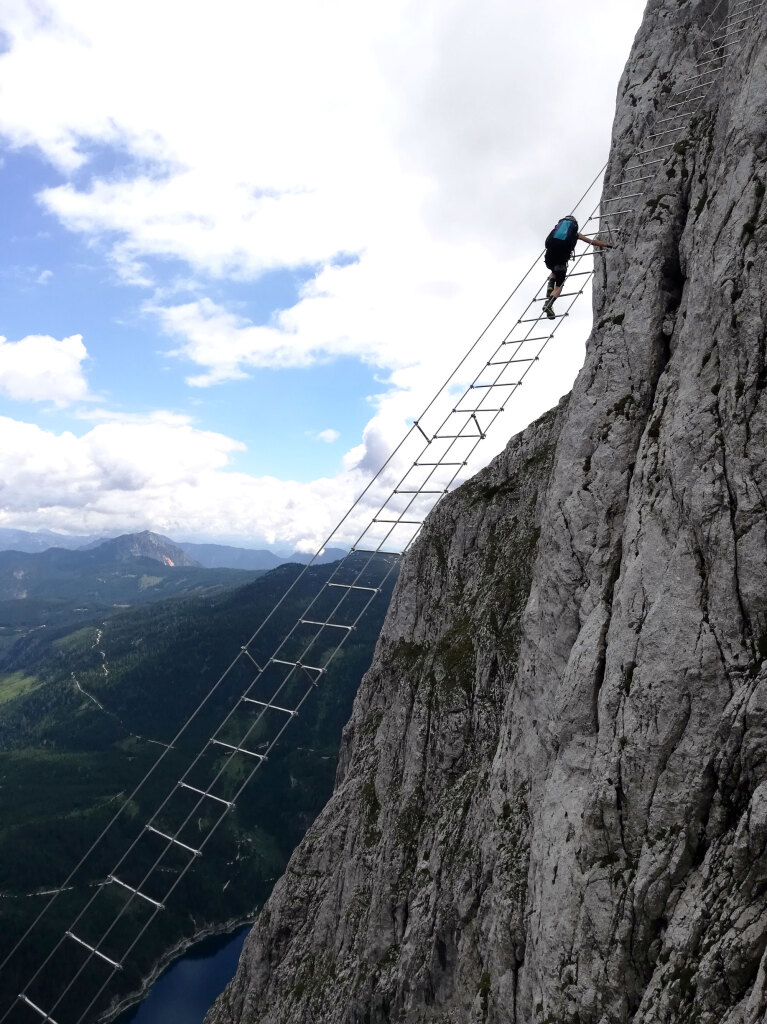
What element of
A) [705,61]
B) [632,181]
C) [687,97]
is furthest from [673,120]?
[632,181]

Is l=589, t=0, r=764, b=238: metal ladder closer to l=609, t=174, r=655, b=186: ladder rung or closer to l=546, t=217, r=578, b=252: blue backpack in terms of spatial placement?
l=609, t=174, r=655, b=186: ladder rung

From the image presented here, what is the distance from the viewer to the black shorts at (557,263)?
24.8 m

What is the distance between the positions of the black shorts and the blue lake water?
7815 inches

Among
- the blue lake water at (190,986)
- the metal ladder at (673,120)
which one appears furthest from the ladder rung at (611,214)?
the blue lake water at (190,986)

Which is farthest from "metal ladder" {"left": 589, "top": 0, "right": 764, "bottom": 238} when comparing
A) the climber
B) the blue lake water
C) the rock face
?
the blue lake water

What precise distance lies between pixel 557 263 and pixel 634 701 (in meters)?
18.0

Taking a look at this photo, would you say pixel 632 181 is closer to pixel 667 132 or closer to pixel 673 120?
pixel 667 132

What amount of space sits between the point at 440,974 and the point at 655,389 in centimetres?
2884

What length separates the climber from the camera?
23922 mm

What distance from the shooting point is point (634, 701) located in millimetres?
17234

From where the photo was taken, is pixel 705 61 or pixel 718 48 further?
pixel 705 61

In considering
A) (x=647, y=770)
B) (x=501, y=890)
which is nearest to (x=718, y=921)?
(x=647, y=770)

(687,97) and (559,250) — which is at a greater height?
(687,97)

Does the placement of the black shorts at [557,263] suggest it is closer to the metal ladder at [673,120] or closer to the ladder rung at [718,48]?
the metal ladder at [673,120]
